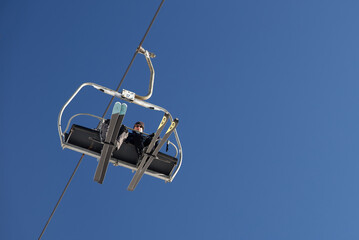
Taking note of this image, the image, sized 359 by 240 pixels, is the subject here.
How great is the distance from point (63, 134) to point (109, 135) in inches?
39.7

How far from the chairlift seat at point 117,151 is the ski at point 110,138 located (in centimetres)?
41

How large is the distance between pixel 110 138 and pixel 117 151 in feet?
2.62

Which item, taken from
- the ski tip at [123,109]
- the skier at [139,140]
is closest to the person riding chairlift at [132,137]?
the skier at [139,140]

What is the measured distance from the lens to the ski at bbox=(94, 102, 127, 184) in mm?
8977

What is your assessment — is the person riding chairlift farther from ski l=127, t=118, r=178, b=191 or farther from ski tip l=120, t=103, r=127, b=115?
ski tip l=120, t=103, r=127, b=115

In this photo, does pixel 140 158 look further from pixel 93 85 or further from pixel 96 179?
pixel 93 85

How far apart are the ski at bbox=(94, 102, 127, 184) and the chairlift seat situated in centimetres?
41

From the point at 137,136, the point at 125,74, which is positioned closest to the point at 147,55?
the point at 125,74

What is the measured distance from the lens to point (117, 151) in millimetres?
10203

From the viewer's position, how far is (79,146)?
399 inches

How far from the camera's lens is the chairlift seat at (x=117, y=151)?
10.0 m

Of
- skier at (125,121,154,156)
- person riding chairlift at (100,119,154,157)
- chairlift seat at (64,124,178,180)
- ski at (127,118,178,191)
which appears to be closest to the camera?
ski at (127,118,178,191)

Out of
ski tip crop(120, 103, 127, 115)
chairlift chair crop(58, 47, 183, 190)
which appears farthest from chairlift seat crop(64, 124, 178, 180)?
ski tip crop(120, 103, 127, 115)

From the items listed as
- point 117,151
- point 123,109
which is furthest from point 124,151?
point 123,109
